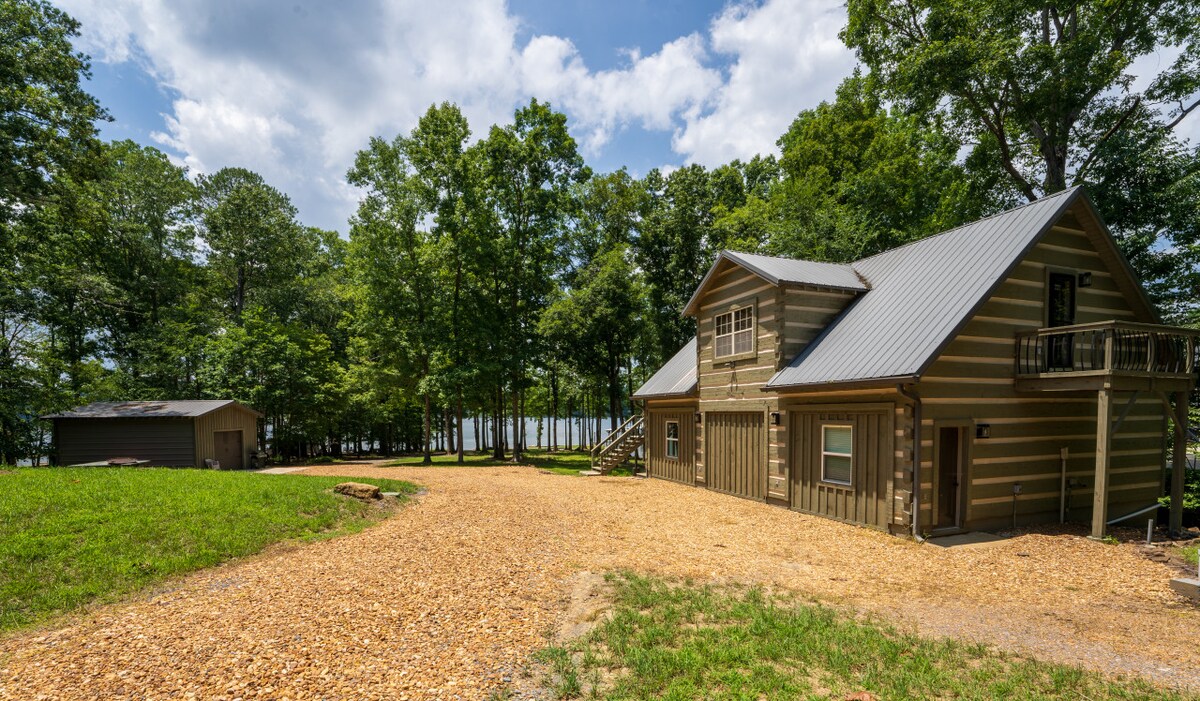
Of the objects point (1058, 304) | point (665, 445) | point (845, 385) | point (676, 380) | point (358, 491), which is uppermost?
point (1058, 304)

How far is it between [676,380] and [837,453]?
8084 millimetres

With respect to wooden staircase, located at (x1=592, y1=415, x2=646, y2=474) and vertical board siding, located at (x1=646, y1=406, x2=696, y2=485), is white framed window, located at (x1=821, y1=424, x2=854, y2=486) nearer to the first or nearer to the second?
vertical board siding, located at (x1=646, y1=406, x2=696, y2=485)

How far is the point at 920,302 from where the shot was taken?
11.6m

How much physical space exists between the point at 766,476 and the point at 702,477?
336 centimetres

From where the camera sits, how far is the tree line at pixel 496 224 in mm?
17875

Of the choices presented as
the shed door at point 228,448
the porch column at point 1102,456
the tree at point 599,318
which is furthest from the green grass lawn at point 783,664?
the shed door at point 228,448

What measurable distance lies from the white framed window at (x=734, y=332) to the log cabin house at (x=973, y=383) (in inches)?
15.7

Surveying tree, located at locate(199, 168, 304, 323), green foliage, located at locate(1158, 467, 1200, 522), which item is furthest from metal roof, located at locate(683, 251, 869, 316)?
tree, located at locate(199, 168, 304, 323)

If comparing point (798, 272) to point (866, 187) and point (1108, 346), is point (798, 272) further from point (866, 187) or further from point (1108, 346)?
point (866, 187)

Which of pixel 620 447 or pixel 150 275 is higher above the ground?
pixel 150 275

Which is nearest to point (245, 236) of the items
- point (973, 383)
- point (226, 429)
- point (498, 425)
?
point (226, 429)

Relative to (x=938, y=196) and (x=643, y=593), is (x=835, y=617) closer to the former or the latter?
(x=643, y=593)

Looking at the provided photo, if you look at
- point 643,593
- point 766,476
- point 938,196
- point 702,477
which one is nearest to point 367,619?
point 643,593

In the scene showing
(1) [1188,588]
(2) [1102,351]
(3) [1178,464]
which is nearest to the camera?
(1) [1188,588]
